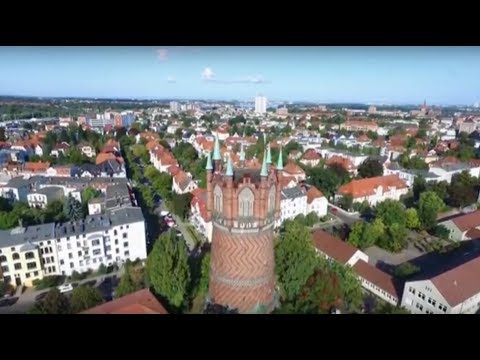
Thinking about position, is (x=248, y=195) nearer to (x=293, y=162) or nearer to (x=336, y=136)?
(x=293, y=162)

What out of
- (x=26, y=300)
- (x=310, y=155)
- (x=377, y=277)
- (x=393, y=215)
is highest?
(x=310, y=155)

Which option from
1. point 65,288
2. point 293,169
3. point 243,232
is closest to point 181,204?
point 65,288

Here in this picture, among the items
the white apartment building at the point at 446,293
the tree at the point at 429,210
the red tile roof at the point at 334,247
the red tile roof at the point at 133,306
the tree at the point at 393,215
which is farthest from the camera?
the tree at the point at 429,210

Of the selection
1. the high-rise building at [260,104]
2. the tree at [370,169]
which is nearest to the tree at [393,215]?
the tree at [370,169]

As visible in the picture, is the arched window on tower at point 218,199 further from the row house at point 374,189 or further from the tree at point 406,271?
the row house at point 374,189

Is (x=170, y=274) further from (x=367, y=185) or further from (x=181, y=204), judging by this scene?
(x=367, y=185)

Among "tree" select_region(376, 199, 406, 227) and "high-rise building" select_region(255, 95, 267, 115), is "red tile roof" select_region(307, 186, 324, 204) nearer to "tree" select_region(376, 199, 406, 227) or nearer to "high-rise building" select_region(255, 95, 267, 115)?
"tree" select_region(376, 199, 406, 227)
